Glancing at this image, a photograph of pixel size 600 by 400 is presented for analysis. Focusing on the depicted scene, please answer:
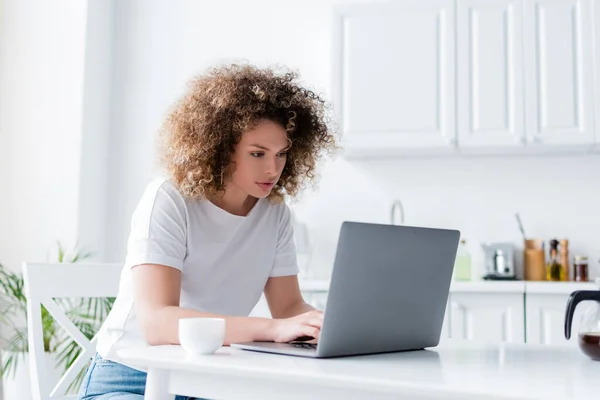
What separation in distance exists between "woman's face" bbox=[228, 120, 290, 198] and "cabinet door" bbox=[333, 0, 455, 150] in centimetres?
171

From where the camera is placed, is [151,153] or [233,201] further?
[151,153]

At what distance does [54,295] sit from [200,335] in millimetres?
882

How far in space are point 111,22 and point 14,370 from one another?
2.06 m

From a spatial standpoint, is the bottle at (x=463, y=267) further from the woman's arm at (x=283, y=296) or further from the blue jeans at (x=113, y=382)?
the blue jeans at (x=113, y=382)

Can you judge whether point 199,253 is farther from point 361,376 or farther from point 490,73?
point 490,73

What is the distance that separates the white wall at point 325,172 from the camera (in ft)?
11.6

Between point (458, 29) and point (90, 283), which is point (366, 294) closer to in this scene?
point (90, 283)

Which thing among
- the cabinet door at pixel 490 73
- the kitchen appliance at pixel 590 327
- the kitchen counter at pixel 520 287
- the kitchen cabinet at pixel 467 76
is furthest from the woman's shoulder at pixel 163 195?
the cabinet door at pixel 490 73

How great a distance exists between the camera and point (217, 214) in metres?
1.66

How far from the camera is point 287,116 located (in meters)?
1.74

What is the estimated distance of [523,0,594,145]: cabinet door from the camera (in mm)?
3188

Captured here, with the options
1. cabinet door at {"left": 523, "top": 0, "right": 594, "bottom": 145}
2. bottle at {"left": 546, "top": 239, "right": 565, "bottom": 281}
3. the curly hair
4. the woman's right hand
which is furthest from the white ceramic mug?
bottle at {"left": 546, "top": 239, "right": 565, "bottom": 281}

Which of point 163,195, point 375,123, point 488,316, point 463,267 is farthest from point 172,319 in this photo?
point 463,267

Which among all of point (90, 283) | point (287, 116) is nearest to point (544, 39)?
point (287, 116)
